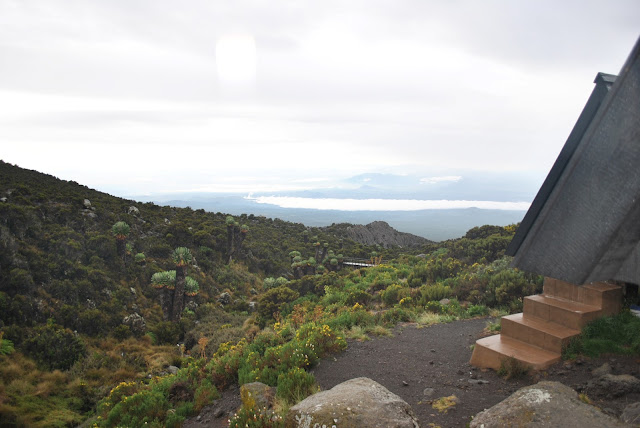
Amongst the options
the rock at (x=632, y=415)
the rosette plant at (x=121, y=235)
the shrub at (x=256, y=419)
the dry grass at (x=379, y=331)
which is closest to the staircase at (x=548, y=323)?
the rock at (x=632, y=415)

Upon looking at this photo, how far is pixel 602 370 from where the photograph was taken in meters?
4.96

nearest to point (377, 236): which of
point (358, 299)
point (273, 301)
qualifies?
point (273, 301)

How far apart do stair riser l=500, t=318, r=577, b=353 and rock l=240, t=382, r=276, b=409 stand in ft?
12.8

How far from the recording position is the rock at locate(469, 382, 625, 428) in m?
3.11

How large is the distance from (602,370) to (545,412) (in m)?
2.47

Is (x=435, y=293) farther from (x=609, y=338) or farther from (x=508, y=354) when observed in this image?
(x=609, y=338)

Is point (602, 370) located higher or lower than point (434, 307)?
higher

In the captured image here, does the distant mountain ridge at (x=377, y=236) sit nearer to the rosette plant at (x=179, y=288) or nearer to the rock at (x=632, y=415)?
the rosette plant at (x=179, y=288)

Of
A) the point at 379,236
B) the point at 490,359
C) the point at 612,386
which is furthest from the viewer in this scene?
the point at 379,236

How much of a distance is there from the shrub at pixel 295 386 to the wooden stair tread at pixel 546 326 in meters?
3.38

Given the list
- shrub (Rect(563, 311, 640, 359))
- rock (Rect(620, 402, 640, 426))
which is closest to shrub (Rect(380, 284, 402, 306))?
shrub (Rect(563, 311, 640, 359))

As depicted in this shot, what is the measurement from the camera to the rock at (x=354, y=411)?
385cm

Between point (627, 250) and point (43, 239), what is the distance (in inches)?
944

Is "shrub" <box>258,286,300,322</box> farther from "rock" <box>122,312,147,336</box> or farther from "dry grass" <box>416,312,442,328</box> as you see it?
"dry grass" <box>416,312,442,328</box>
